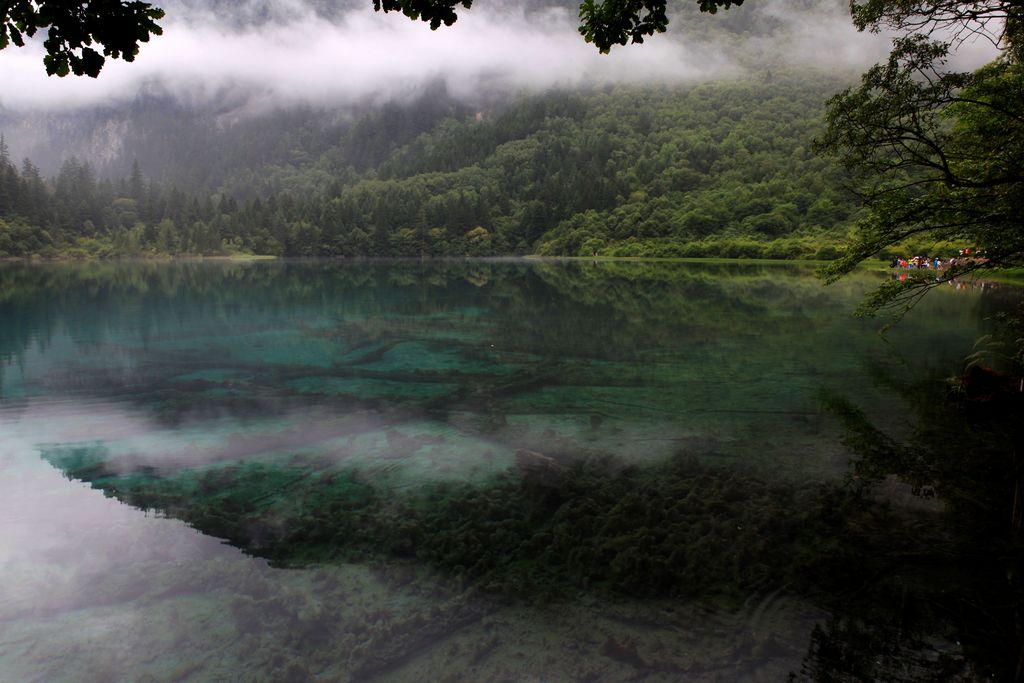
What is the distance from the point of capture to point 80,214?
5251 inches

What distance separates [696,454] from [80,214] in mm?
161404

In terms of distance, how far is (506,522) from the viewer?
8617mm

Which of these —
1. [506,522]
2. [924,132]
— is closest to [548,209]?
[924,132]

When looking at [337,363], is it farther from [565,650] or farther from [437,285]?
[437,285]

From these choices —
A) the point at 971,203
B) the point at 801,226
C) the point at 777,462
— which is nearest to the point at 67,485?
the point at 777,462

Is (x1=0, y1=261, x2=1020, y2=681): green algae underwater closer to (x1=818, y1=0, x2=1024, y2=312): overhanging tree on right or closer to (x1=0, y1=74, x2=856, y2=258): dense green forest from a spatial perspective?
(x1=818, y1=0, x2=1024, y2=312): overhanging tree on right

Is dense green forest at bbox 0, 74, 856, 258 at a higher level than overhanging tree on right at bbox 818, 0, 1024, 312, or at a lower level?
→ higher

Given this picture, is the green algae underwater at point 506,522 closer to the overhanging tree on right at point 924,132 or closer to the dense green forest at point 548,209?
the overhanging tree on right at point 924,132

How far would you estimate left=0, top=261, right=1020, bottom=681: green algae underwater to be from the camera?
5938mm

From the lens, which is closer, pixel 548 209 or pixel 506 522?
pixel 506 522

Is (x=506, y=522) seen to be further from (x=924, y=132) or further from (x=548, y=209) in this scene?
(x=548, y=209)

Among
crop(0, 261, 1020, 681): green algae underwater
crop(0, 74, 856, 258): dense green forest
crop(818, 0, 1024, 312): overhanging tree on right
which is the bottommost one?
crop(0, 261, 1020, 681): green algae underwater

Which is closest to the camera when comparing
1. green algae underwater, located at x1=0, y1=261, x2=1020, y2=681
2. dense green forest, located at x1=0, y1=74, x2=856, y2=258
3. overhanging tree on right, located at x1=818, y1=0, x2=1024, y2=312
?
green algae underwater, located at x1=0, y1=261, x2=1020, y2=681

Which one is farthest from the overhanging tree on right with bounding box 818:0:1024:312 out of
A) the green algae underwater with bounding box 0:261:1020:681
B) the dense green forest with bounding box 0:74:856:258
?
the dense green forest with bounding box 0:74:856:258
